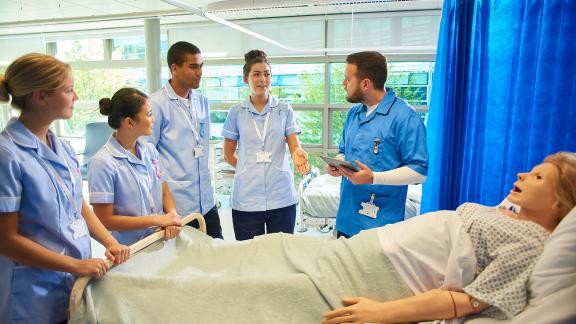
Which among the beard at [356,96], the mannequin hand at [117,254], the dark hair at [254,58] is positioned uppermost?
the dark hair at [254,58]

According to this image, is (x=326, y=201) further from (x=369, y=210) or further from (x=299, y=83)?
(x=299, y=83)

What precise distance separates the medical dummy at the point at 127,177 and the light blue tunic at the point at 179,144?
0.91 feet

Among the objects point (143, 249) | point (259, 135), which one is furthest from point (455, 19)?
point (143, 249)

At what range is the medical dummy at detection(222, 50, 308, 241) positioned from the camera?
7.63 feet

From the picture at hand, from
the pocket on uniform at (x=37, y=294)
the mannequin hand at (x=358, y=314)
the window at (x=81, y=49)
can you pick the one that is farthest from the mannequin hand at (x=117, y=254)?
the window at (x=81, y=49)

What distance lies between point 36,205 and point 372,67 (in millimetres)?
1524

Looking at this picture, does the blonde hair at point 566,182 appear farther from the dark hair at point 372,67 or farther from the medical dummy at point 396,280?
the dark hair at point 372,67

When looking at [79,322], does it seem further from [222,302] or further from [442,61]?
[442,61]

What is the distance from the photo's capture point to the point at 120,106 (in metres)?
1.72

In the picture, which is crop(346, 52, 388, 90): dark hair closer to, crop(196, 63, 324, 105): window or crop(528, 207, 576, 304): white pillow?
crop(528, 207, 576, 304): white pillow

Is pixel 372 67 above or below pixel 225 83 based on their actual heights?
below

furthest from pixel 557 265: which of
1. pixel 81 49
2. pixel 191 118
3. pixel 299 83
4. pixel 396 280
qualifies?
pixel 81 49

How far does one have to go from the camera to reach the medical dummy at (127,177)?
1.65 metres

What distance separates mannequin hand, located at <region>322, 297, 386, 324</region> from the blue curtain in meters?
Answer: 0.90
